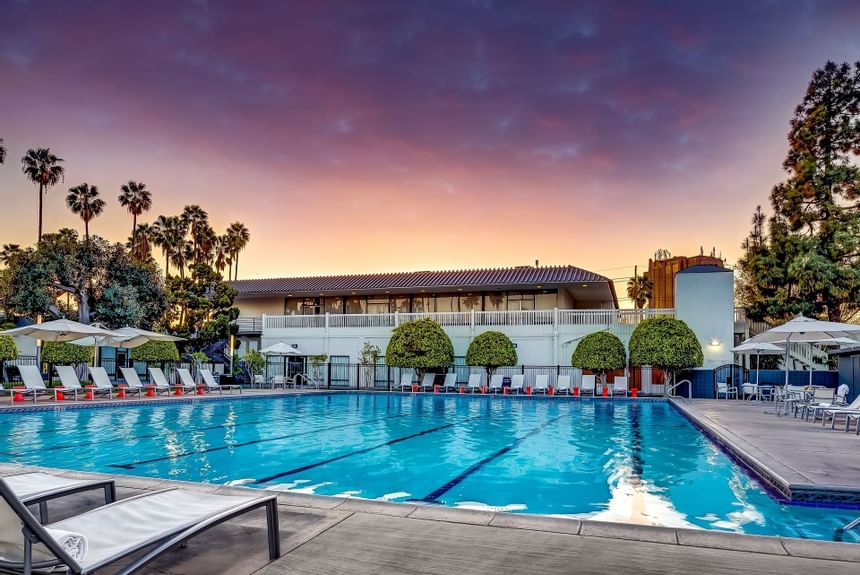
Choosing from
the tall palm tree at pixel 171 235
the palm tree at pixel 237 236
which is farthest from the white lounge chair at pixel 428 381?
the tall palm tree at pixel 171 235

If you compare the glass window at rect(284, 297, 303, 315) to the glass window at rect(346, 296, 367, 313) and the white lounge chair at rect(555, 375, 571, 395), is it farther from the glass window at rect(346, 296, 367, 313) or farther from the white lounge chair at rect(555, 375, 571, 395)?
the white lounge chair at rect(555, 375, 571, 395)

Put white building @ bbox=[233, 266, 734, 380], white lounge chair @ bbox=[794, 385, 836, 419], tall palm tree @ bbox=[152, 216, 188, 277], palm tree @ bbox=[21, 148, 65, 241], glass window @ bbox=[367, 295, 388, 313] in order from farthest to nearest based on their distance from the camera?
tall palm tree @ bbox=[152, 216, 188, 277], glass window @ bbox=[367, 295, 388, 313], palm tree @ bbox=[21, 148, 65, 241], white building @ bbox=[233, 266, 734, 380], white lounge chair @ bbox=[794, 385, 836, 419]

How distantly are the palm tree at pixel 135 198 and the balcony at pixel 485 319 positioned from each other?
13426 mm

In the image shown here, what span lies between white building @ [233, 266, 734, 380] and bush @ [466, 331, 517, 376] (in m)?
1.88

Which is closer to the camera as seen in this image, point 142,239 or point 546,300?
point 546,300

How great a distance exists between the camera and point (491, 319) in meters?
28.4

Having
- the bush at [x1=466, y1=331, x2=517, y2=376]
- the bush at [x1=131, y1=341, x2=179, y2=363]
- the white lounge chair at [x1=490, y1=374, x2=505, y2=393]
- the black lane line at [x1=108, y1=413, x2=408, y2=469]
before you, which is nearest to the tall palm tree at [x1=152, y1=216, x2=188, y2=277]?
the bush at [x1=131, y1=341, x2=179, y2=363]

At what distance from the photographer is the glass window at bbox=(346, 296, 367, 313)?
121 feet

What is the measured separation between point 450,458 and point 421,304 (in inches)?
1023

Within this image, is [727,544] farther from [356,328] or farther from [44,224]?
[44,224]

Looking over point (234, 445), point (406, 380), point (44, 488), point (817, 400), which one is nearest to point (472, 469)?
point (234, 445)

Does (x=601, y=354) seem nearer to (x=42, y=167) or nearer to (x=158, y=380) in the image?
(x=158, y=380)

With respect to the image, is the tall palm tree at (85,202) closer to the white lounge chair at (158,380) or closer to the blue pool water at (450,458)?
the white lounge chair at (158,380)

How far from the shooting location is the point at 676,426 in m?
14.1
